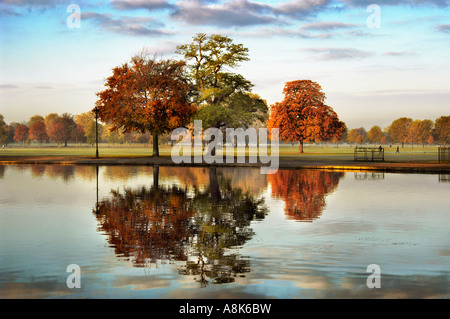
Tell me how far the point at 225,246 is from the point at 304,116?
77957mm

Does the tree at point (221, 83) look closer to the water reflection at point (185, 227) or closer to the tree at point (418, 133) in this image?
the water reflection at point (185, 227)

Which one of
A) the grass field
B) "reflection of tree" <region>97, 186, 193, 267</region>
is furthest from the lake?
the grass field

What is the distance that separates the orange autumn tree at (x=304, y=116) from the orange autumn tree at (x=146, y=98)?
98.5 ft

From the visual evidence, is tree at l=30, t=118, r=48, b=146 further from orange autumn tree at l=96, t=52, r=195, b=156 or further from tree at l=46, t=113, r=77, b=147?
orange autumn tree at l=96, t=52, r=195, b=156

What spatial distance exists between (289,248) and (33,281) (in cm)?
475

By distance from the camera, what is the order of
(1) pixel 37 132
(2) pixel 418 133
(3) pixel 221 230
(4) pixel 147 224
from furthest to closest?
(2) pixel 418 133
(1) pixel 37 132
(4) pixel 147 224
(3) pixel 221 230

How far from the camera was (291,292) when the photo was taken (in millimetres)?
6855

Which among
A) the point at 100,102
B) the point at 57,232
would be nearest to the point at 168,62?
the point at 100,102

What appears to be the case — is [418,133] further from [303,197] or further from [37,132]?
[303,197]

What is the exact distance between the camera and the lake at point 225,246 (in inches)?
281

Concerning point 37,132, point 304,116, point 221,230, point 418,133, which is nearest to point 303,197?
point 221,230

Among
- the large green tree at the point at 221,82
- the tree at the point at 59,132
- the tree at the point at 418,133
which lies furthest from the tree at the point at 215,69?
the tree at the point at 418,133

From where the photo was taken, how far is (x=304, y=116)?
86.2 meters
